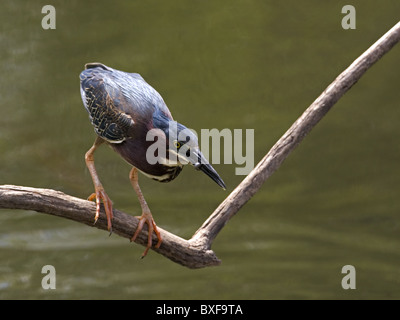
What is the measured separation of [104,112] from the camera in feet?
6.47

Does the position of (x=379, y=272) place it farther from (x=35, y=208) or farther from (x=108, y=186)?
(x=35, y=208)

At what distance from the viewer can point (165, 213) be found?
311cm

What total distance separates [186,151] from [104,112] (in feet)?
0.91

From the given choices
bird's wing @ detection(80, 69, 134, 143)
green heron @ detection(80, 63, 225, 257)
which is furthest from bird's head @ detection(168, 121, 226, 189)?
bird's wing @ detection(80, 69, 134, 143)

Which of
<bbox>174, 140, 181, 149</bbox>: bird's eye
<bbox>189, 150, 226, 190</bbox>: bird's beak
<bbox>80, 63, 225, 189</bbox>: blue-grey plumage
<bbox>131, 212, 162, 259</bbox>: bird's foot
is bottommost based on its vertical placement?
<bbox>131, 212, 162, 259</bbox>: bird's foot

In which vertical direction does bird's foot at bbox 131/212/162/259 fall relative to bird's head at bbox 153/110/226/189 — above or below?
below

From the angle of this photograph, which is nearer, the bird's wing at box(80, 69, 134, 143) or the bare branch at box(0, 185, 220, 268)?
the bare branch at box(0, 185, 220, 268)

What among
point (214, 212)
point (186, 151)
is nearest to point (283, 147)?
point (214, 212)

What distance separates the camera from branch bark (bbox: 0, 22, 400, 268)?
5.95 feet

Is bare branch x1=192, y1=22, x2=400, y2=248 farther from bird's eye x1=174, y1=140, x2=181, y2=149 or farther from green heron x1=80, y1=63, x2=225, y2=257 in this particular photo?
bird's eye x1=174, y1=140, x2=181, y2=149

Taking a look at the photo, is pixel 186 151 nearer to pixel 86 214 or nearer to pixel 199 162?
pixel 199 162

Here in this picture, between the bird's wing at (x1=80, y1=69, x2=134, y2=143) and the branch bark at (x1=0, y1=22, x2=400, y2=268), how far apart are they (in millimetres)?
180

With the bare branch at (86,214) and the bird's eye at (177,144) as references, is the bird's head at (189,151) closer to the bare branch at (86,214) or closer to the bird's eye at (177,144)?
the bird's eye at (177,144)

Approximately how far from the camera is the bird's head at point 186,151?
5.93 ft
